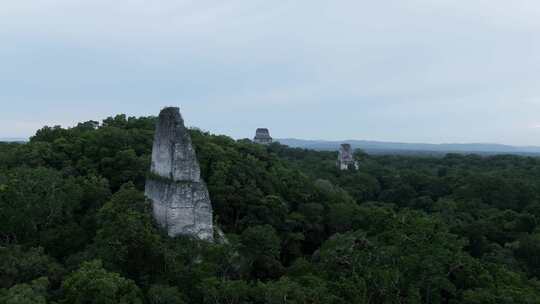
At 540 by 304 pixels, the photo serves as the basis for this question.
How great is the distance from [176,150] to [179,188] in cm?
151

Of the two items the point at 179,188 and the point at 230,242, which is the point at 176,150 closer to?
the point at 179,188

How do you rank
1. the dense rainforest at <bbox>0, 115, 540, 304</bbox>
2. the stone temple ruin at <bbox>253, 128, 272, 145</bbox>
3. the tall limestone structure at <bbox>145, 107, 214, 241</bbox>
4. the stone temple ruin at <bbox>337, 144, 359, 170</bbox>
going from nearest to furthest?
1. the dense rainforest at <bbox>0, 115, 540, 304</bbox>
2. the tall limestone structure at <bbox>145, 107, 214, 241</bbox>
3. the stone temple ruin at <bbox>337, 144, 359, 170</bbox>
4. the stone temple ruin at <bbox>253, 128, 272, 145</bbox>

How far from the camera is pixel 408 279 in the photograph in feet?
65.8

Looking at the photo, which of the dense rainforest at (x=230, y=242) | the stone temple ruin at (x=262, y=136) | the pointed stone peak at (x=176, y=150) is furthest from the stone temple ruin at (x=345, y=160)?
the pointed stone peak at (x=176, y=150)

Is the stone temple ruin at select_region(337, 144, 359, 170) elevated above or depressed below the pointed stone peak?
below

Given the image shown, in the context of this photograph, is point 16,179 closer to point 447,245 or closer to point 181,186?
point 181,186

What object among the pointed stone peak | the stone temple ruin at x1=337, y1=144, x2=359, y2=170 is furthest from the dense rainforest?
the stone temple ruin at x1=337, y1=144, x2=359, y2=170

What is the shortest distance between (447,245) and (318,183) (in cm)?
1444

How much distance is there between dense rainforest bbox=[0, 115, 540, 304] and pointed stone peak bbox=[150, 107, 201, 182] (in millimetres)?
2070

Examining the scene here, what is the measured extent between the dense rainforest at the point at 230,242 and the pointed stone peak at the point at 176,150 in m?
2.07

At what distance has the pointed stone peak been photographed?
2158cm

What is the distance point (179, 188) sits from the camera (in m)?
21.5

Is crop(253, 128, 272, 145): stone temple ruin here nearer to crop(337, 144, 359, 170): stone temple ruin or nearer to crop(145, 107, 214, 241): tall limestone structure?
crop(337, 144, 359, 170): stone temple ruin

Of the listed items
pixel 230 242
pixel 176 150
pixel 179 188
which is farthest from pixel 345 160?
pixel 179 188
